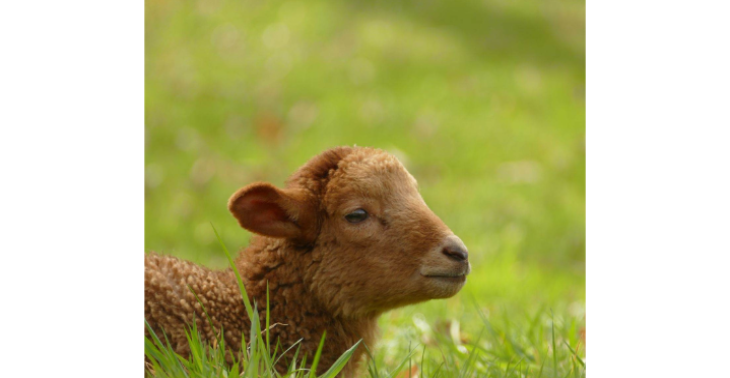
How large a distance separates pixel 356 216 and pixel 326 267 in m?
0.22

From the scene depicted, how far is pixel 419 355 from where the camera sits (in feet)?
12.3

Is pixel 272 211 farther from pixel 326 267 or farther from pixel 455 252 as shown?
pixel 455 252

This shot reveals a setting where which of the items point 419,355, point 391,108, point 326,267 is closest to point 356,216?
point 326,267

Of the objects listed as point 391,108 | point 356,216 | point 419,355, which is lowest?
point 419,355

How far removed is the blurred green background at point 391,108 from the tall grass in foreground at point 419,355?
2.28 metres

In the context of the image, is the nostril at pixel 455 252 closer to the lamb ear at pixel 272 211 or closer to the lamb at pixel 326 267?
the lamb at pixel 326 267

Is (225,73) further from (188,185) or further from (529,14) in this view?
(529,14)

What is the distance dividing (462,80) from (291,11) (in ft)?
6.58

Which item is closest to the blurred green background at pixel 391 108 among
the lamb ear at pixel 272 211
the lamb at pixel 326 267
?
the lamb at pixel 326 267

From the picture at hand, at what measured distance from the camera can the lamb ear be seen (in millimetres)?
2711

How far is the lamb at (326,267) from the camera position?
8.97ft

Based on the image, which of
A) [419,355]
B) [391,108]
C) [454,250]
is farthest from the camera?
[391,108]

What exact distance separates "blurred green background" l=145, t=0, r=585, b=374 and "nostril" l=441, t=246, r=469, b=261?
3406 millimetres

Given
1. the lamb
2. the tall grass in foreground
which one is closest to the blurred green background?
the tall grass in foreground
